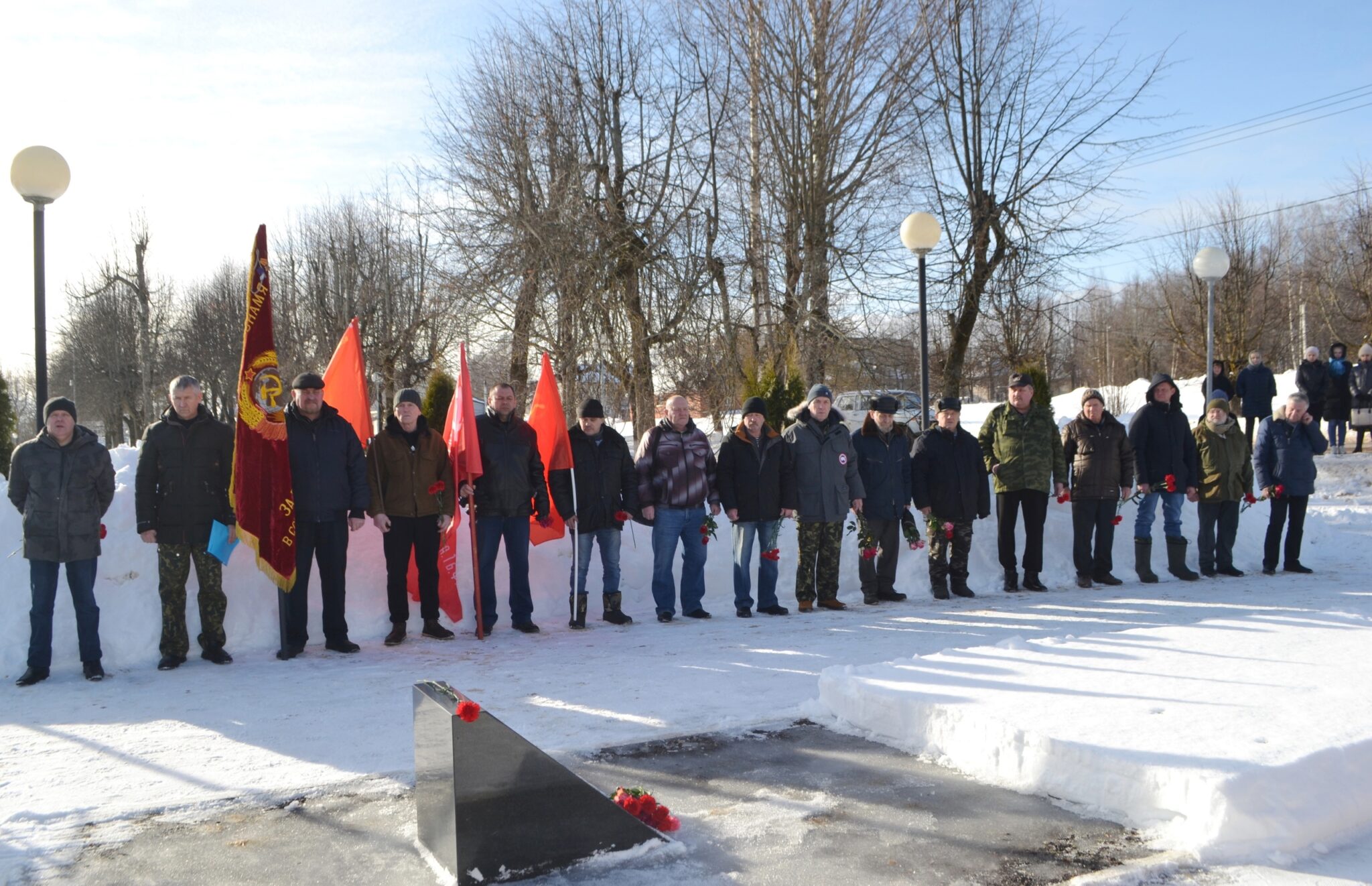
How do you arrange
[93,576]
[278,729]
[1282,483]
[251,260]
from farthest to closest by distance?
[1282,483] < [251,260] < [93,576] < [278,729]

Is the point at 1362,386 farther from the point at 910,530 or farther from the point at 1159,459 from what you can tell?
the point at 910,530

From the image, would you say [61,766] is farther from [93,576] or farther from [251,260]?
[251,260]

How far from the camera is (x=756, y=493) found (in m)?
10.0

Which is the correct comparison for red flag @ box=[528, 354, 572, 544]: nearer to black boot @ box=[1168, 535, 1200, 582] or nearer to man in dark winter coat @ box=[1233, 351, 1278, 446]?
black boot @ box=[1168, 535, 1200, 582]

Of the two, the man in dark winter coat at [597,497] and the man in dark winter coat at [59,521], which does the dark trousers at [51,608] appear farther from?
the man in dark winter coat at [597,497]

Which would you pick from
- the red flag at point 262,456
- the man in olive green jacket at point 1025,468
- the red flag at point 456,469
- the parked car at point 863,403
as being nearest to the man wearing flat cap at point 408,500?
the red flag at point 456,469

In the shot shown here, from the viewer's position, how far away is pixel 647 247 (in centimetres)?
1828

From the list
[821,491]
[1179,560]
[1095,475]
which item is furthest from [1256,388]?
[821,491]

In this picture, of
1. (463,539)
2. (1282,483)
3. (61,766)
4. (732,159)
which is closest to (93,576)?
(61,766)

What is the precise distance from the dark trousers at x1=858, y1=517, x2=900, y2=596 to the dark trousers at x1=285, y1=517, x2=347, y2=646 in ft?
16.4

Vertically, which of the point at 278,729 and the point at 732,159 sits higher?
the point at 732,159

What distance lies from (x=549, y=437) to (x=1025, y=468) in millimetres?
4919

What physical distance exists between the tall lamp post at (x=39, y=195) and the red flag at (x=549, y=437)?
13.8ft

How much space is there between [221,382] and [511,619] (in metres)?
35.1
